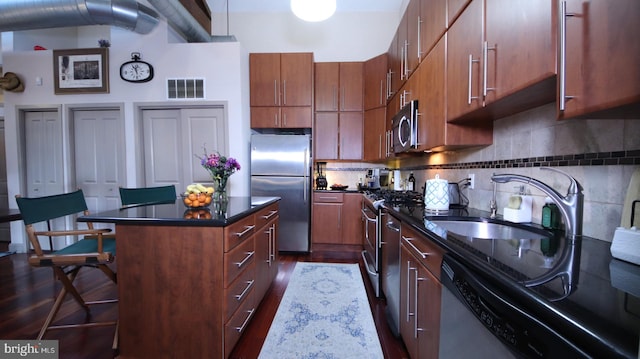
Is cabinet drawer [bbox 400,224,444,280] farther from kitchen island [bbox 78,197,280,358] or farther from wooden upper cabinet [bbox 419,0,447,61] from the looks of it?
wooden upper cabinet [bbox 419,0,447,61]

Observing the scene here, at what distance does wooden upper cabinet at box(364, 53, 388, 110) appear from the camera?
3.53 m

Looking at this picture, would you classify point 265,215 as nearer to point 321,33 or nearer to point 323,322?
point 323,322

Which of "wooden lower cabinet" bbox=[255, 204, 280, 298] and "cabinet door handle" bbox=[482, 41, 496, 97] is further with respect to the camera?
"wooden lower cabinet" bbox=[255, 204, 280, 298]

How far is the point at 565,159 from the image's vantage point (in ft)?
3.77

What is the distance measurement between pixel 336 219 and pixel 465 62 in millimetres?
2625

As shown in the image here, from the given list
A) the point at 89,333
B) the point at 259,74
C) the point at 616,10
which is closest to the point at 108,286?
the point at 89,333

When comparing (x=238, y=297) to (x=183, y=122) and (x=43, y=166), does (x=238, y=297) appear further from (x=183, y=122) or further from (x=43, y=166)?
(x=43, y=166)

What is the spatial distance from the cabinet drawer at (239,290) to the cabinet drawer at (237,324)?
4 cm

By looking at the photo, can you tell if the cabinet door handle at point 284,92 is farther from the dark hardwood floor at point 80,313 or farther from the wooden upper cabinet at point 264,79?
the dark hardwood floor at point 80,313

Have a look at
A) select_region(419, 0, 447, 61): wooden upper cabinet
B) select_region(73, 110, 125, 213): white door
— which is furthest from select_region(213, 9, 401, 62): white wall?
select_region(73, 110, 125, 213): white door

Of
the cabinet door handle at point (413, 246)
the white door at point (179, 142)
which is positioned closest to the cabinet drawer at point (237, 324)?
the cabinet door handle at point (413, 246)

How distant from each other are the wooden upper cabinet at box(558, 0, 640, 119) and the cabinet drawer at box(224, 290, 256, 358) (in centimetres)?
182

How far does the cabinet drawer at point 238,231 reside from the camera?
1382 mm

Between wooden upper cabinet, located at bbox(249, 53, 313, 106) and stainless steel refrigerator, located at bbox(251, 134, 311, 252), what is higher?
wooden upper cabinet, located at bbox(249, 53, 313, 106)
